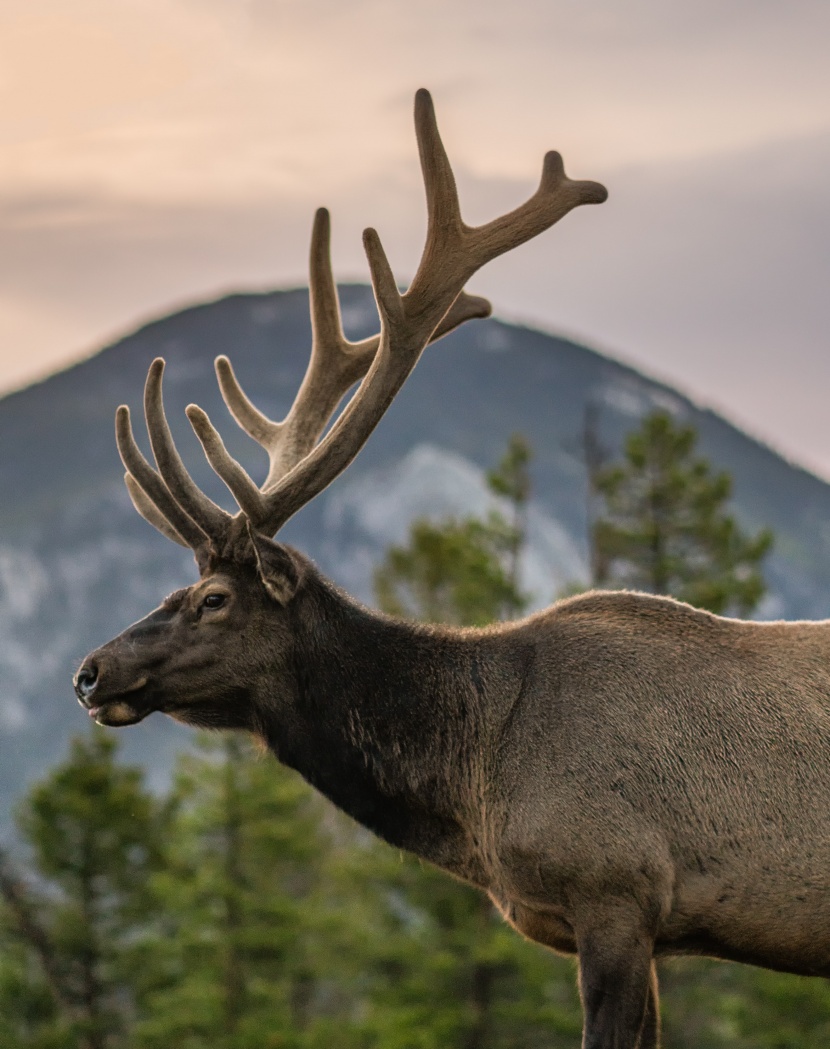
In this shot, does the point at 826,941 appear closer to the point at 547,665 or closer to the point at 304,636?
the point at 547,665

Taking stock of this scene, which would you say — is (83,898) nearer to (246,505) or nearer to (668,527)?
(668,527)

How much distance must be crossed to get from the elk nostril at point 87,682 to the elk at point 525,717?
0.02 m

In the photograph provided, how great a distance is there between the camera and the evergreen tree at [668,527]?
35.2m

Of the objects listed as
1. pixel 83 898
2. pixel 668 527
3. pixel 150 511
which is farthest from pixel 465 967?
pixel 150 511

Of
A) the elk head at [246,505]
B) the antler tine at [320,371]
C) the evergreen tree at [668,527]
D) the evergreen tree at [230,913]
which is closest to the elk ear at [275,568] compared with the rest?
the elk head at [246,505]

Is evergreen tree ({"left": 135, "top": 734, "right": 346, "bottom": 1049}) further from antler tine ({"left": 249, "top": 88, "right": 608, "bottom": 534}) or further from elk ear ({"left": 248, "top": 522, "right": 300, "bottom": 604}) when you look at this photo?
elk ear ({"left": 248, "top": 522, "right": 300, "bottom": 604})

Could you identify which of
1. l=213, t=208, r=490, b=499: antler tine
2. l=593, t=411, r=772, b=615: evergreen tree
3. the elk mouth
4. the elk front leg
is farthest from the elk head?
l=593, t=411, r=772, b=615: evergreen tree

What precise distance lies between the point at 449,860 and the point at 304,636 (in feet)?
4.40

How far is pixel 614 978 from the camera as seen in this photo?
652 centimetres

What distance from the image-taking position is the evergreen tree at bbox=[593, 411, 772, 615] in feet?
116

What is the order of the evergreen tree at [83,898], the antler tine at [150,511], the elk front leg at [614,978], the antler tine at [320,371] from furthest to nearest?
the evergreen tree at [83,898]
the antler tine at [320,371]
the antler tine at [150,511]
the elk front leg at [614,978]

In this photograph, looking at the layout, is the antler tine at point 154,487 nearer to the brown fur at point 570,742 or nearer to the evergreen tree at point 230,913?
the brown fur at point 570,742

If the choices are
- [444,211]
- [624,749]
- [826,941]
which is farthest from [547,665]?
[444,211]

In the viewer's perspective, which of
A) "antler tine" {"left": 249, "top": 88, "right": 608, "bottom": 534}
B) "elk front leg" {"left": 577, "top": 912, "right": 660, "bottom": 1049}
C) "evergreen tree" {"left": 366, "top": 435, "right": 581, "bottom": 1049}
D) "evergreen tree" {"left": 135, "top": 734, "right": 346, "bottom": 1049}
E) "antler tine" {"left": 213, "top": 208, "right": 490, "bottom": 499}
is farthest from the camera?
"evergreen tree" {"left": 135, "top": 734, "right": 346, "bottom": 1049}
